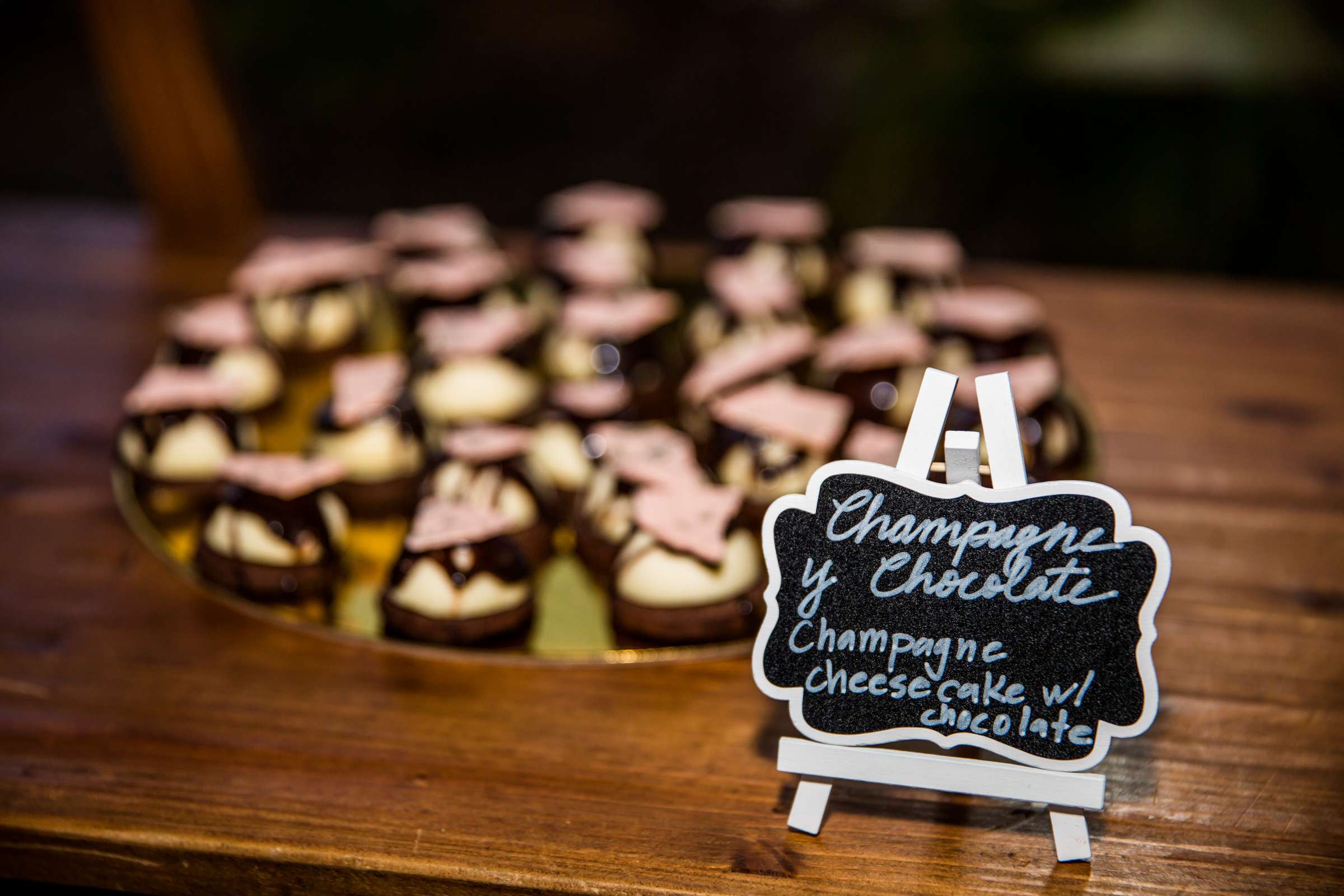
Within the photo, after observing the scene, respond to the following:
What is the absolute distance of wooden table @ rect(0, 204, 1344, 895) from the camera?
1.07 metres

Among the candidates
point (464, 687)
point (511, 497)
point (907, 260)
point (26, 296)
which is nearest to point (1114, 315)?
point (907, 260)

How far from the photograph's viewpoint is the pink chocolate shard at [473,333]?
190 centimetres

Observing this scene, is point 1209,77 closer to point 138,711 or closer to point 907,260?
point 907,260

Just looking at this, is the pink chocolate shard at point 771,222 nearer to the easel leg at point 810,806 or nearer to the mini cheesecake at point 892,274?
the mini cheesecake at point 892,274

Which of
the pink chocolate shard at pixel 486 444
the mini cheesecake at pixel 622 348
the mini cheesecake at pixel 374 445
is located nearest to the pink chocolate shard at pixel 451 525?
the pink chocolate shard at pixel 486 444

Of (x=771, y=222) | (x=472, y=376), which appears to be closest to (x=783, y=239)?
(x=771, y=222)

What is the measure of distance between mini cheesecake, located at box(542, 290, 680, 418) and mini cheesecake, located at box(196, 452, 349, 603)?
23.1 inches

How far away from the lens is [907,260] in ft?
7.27

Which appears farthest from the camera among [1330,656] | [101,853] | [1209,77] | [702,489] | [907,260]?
[1209,77]

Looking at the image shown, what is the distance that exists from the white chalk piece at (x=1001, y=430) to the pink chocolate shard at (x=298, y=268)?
1501 millimetres

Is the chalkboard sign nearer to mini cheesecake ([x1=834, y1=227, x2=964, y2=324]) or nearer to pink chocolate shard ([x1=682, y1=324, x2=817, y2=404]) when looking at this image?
pink chocolate shard ([x1=682, y1=324, x2=817, y2=404])

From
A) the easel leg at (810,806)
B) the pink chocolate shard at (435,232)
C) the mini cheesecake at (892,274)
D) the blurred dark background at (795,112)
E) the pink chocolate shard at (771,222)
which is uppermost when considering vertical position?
the pink chocolate shard at (435,232)

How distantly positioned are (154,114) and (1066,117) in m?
2.44

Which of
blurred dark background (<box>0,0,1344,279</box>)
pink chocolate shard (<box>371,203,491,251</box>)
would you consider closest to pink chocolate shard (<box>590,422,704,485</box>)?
pink chocolate shard (<box>371,203,491,251</box>)
